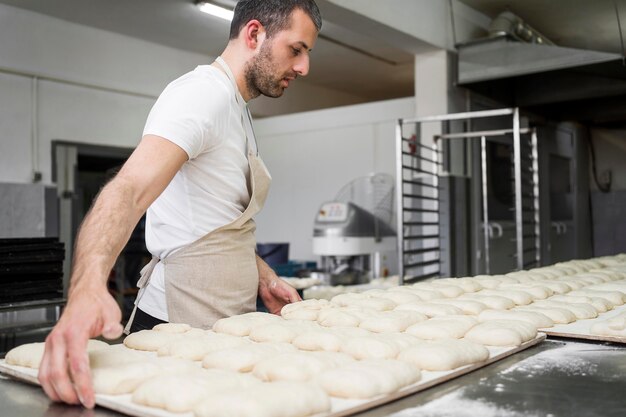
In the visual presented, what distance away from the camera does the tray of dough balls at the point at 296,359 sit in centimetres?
88

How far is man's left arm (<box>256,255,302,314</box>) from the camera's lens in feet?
6.18

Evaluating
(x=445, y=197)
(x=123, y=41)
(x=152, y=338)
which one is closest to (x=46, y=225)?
(x=123, y=41)

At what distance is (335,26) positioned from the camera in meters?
5.36

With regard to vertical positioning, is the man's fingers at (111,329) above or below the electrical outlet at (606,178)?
below

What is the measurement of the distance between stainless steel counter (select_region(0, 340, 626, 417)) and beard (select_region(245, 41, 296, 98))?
0.99 m

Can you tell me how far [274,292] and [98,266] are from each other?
886 mm

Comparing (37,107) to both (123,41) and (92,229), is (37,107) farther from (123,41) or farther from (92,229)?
(92,229)

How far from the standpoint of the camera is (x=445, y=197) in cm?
436

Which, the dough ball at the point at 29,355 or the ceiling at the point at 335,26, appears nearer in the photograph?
the dough ball at the point at 29,355

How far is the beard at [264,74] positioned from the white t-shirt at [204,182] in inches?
2.5

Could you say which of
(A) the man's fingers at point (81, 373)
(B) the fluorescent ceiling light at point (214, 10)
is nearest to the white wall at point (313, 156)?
(B) the fluorescent ceiling light at point (214, 10)

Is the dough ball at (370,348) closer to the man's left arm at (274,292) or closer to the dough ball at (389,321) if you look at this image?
the dough ball at (389,321)

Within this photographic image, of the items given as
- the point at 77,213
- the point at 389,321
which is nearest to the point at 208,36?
the point at 77,213

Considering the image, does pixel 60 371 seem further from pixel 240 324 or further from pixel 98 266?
pixel 240 324
